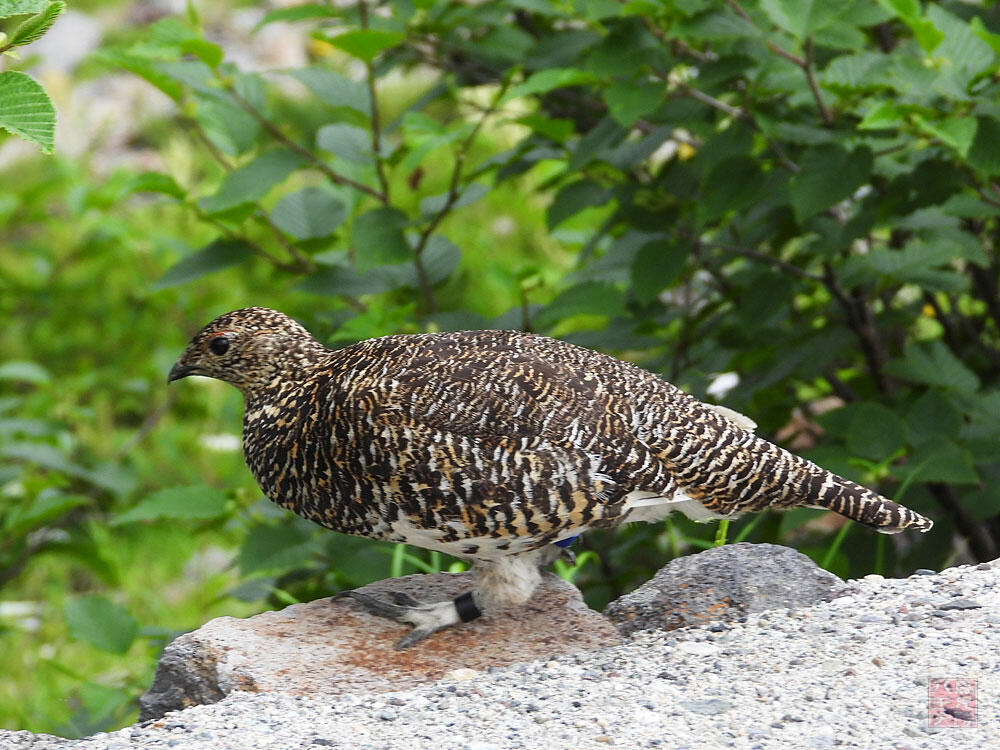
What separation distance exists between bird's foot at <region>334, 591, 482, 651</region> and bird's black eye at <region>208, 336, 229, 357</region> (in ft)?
2.65

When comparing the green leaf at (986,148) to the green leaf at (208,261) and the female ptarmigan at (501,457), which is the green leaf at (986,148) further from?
the green leaf at (208,261)

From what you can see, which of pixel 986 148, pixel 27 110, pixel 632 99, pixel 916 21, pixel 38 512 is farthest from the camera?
pixel 38 512

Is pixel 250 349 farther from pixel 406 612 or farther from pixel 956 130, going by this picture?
pixel 956 130

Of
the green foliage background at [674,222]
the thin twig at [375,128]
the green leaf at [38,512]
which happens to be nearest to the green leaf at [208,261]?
the green foliage background at [674,222]

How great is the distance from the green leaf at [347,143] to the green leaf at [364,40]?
408 mm

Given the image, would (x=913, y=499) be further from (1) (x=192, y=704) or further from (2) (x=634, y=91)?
(1) (x=192, y=704)

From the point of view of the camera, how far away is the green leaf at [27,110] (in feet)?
7.58

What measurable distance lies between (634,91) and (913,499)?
5.91 ft

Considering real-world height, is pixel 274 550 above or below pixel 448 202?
below

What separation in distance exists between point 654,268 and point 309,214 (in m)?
1.24

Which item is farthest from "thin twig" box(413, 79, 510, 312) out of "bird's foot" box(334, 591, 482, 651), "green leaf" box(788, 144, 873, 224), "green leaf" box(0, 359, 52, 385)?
"green leaf" box(0, 359, 52, 385)

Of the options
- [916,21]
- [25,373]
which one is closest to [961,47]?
[916,21]

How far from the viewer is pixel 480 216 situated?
415 inches

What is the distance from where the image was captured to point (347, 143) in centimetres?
443
